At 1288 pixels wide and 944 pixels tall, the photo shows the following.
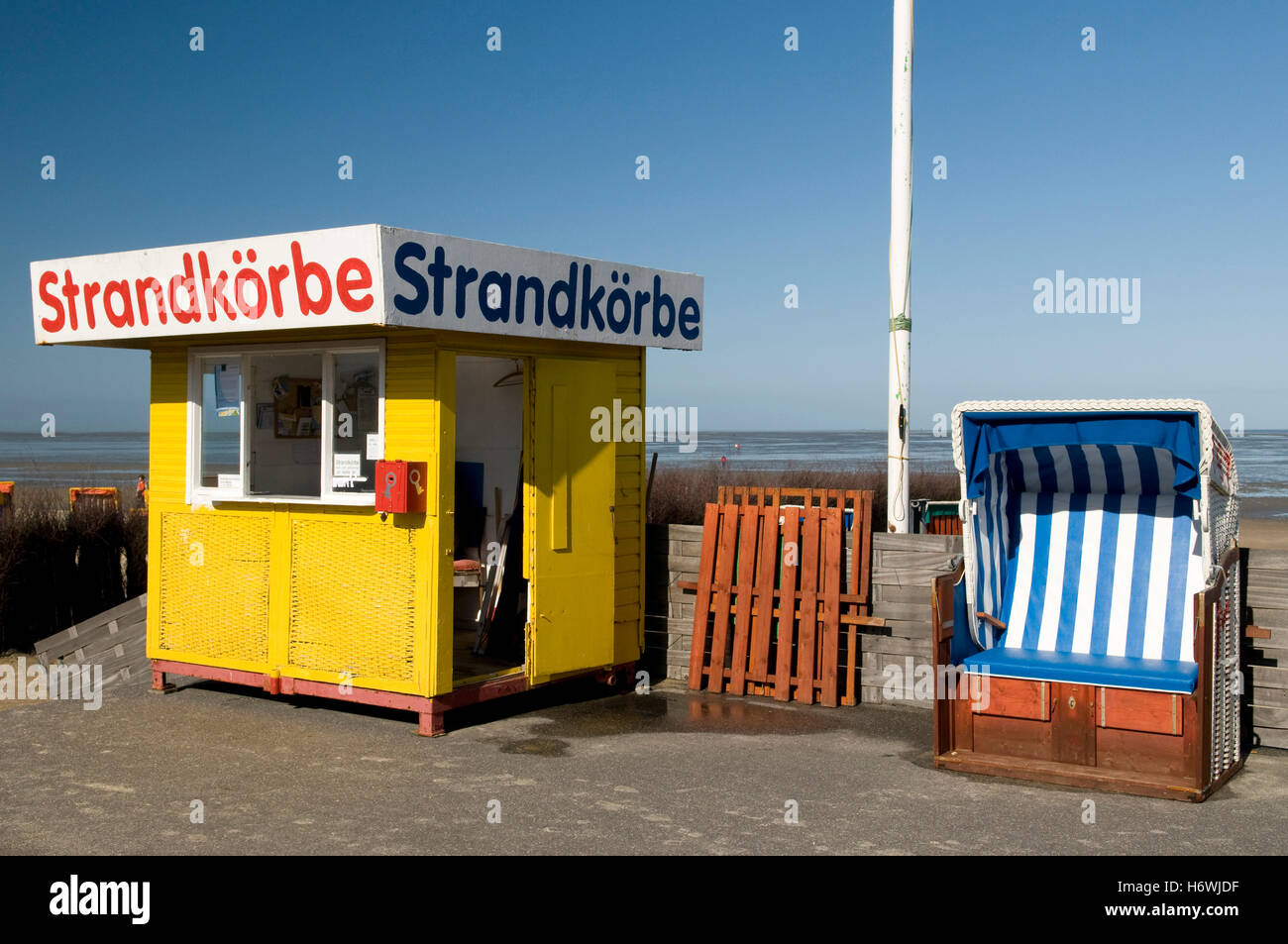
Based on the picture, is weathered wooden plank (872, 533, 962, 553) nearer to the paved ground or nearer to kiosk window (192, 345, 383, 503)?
the paved ground

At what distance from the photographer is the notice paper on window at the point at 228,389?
32.3 ft

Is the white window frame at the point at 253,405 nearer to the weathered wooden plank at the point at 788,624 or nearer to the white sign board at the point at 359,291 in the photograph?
the white sign board at the point at 359,291

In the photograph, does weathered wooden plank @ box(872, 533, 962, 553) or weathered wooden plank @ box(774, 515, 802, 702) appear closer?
weathered wooden plank @ box(872, 533, 962, 553)

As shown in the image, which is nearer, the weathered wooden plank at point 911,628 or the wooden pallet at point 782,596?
the weathered wooden plank at point 911,628

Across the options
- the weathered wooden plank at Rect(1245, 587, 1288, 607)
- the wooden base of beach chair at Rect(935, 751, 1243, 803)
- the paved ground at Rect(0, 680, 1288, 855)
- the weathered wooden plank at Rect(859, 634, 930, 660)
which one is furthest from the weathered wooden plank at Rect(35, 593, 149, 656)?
the weathered wooden plank at Rect(1245, 587, 1288, 607)

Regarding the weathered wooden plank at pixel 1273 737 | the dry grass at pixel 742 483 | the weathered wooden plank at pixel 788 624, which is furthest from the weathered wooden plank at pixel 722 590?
the dry grass at pixel 742 483

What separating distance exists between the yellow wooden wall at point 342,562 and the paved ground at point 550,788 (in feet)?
1.67

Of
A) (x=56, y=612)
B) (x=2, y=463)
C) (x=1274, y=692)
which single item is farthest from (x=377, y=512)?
(x=2, y=463)

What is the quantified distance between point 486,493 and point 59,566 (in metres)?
4.23

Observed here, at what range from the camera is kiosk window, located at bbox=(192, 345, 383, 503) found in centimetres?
927

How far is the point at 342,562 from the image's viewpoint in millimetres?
9109

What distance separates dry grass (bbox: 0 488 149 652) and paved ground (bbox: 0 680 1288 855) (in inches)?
96.6

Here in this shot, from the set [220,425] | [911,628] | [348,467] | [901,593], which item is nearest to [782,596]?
[901,593]

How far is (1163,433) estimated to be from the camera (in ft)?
24.7
